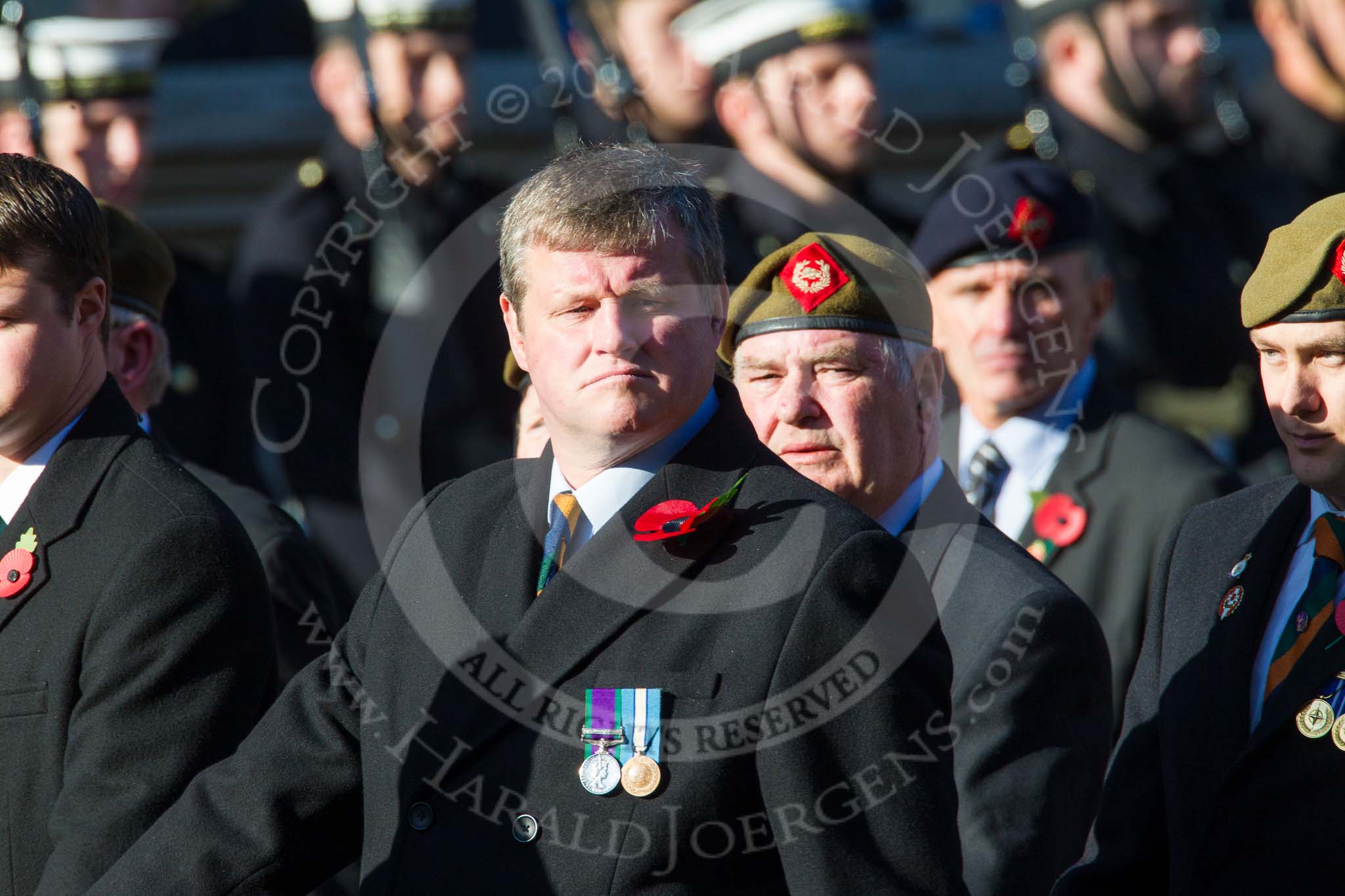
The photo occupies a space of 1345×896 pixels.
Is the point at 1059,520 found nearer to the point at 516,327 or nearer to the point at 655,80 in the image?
the point at 516,327

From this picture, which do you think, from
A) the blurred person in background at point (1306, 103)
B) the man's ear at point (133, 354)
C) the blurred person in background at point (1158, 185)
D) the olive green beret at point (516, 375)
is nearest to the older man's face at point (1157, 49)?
the blurred person in background at point (1158, 185)

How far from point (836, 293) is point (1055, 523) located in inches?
45.1

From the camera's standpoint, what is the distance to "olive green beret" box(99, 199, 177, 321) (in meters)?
4.25

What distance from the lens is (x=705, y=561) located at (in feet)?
8.80

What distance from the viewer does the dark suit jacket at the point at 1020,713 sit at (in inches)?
132

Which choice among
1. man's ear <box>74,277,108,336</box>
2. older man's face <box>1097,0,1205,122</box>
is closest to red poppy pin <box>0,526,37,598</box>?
man's ear <box>74,277,108,336</box>

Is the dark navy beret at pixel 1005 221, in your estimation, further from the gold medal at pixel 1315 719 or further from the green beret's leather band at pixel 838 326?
the gold medal at pixel 1315 719

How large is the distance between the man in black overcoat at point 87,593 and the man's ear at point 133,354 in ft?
2.95

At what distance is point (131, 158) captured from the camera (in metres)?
6.32

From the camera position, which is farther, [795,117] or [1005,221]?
[795,117]

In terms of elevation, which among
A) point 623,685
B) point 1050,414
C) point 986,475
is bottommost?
point 986,475

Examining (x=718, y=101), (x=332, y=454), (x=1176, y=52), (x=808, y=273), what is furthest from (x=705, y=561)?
(x=1176, y=52)

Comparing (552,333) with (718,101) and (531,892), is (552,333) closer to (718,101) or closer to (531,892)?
(531,892)

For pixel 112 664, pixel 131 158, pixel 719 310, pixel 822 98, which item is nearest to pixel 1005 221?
pixel 822 98
